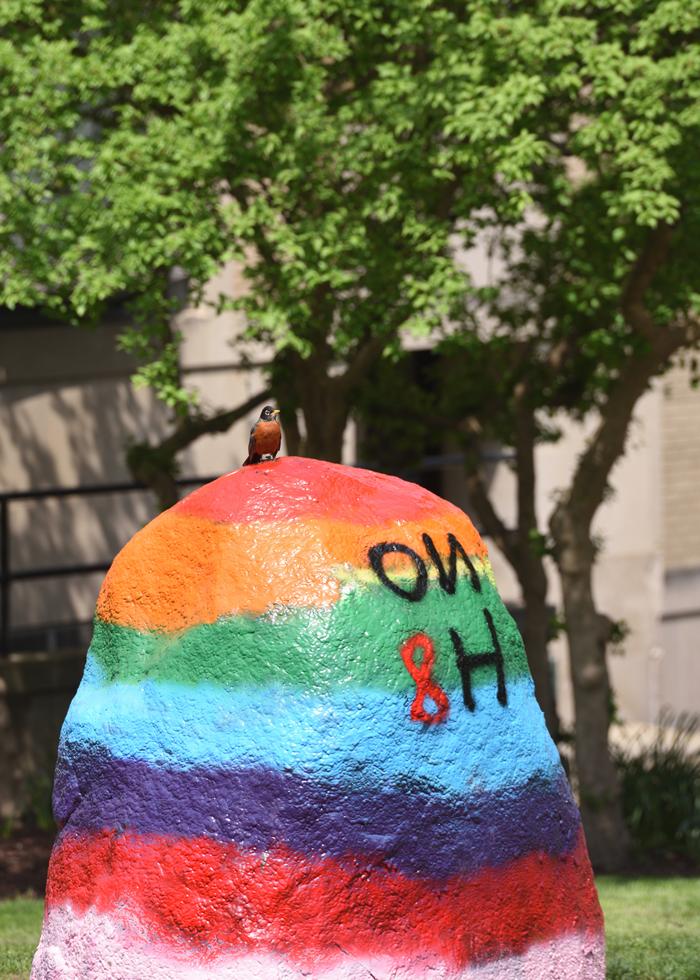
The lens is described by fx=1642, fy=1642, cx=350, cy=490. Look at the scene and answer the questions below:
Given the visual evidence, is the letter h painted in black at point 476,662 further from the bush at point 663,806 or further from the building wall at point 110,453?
the bush at point 663,806

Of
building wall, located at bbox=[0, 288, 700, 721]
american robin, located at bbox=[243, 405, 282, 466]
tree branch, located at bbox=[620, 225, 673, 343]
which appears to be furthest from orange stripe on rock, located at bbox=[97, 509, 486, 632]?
building wall, located at bbox=[0, 288, 700, 721]

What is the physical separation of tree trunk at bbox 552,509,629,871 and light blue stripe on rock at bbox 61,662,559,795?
651 cm

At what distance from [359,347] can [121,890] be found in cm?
675

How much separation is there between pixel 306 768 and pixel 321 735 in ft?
0.35

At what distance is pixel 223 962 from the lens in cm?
486

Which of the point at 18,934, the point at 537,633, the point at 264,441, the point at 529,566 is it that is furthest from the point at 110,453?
the point at 264,441

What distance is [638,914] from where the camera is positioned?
31.2 feet

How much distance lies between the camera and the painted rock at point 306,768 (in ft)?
16.0

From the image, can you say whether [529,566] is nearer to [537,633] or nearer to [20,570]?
[537,633]

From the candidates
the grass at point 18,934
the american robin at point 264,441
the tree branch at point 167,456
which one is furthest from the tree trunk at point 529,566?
the american robin at point 264,441

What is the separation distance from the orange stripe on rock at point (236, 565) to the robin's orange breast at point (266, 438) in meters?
0.39

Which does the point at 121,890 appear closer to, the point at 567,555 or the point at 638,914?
the point at 638,914

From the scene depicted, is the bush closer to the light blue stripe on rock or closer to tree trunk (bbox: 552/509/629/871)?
tree trunk (bbox: 552/509/629/871)

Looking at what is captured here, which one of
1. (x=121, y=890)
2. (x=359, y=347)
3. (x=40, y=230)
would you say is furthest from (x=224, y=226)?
(x=121, y=890)
